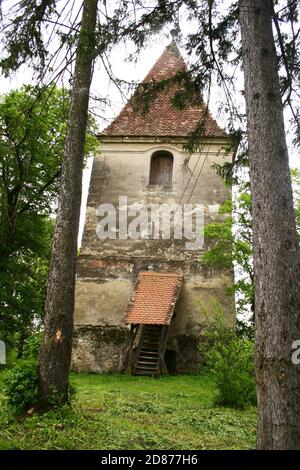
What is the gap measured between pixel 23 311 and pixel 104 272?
10.4 ft

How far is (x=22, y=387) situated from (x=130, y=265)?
982 centimetres

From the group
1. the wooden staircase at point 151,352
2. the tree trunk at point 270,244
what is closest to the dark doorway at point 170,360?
the wooden staircase at point 151,352

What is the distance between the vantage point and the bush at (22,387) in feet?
21.0

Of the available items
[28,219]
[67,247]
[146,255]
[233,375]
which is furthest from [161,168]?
[67,247]

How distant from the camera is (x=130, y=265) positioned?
16.2m

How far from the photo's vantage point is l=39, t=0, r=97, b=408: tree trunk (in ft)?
21.5

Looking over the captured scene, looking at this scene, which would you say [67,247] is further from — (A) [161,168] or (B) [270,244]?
(A) [161,168]

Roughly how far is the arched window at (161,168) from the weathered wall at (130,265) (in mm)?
258

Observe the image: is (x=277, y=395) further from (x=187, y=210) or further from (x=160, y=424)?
(x=187, y=210)

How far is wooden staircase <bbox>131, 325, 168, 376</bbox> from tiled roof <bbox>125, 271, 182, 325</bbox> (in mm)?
538

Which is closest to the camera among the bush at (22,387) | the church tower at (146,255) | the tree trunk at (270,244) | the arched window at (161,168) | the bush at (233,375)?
the tree trunk at (270,244)

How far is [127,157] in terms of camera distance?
17734 millimetres

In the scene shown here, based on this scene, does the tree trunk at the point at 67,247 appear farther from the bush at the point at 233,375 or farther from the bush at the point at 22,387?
the bush at the point at 233,375

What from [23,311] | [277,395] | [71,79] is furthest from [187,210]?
[277,395]
